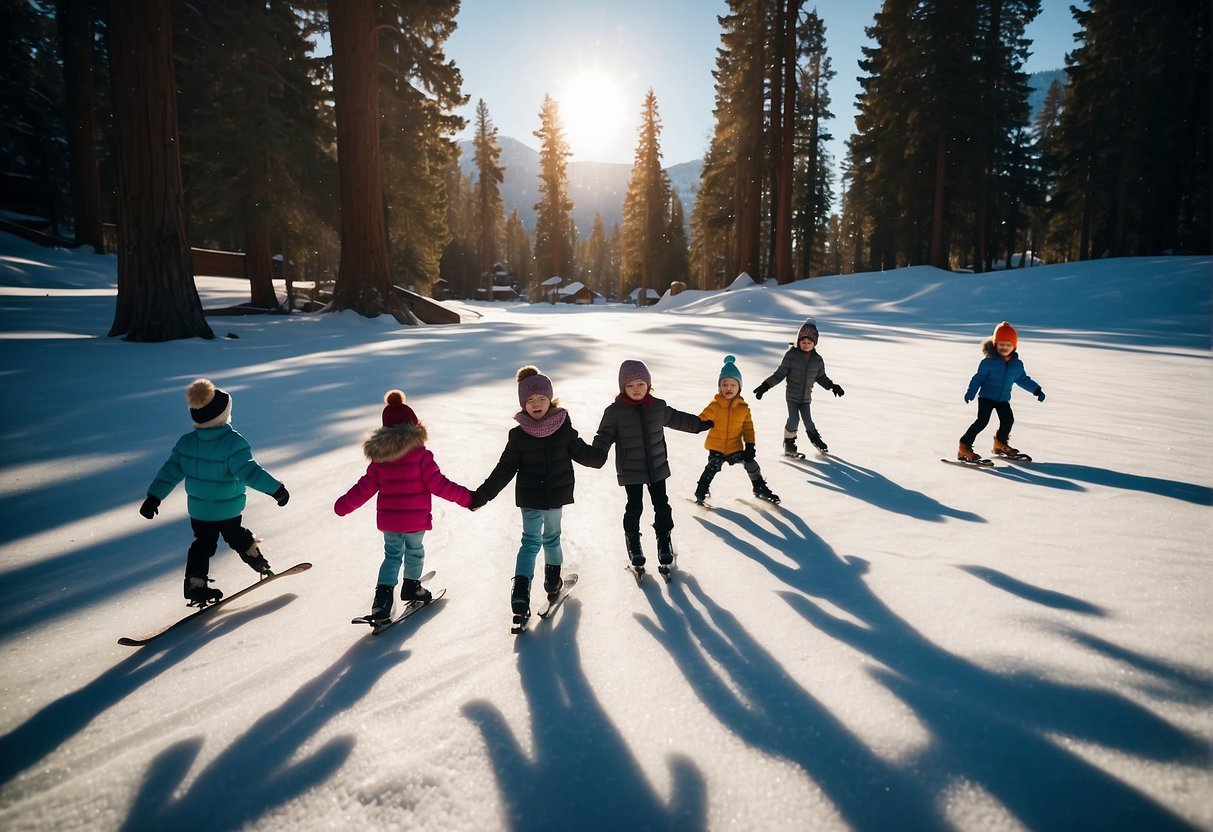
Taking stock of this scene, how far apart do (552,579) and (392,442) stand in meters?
1.20

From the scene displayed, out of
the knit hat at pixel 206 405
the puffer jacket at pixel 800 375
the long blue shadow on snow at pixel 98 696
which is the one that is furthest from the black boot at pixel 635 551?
the puffer jacket at pixel 800 375

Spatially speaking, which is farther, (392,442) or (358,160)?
(358,160)

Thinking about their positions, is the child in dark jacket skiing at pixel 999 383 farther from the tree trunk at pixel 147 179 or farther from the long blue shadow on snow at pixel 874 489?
the tree trunk at pixel 147 179

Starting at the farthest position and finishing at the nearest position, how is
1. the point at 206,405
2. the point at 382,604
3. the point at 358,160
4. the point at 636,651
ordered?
1. the point at 358,160
2. the point at 206,405
3. the point at 382,604
4. the point at 636,651

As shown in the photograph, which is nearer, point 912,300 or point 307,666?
point 307,666

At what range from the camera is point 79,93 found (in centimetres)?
1975

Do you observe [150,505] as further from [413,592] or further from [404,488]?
[413,592]

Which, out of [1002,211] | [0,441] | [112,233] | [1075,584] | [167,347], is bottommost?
[1075,584]

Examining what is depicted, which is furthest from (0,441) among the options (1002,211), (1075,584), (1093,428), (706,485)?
(1002,211)

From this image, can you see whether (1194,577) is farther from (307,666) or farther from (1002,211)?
(1002,211)

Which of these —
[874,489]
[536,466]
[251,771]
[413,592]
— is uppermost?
[536,466]

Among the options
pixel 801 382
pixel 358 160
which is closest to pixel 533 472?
pixel 801 382

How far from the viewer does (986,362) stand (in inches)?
231

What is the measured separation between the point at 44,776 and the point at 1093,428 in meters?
8.90
